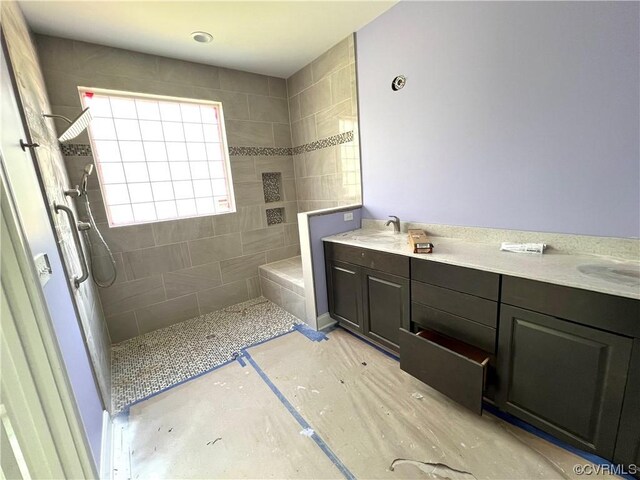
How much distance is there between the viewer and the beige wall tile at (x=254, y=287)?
10.5 ft

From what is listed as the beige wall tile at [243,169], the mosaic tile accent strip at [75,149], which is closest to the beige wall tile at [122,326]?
the mosaic tile accent strip at [75,149]

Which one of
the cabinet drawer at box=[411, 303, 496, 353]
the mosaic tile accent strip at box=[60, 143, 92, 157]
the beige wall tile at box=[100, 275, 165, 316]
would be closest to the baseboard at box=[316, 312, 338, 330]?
the cabinet drawer at box=[411, 303, 496, 353]

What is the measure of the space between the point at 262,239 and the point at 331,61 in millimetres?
1989

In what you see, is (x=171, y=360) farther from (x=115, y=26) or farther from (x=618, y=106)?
(x=618, y=106)

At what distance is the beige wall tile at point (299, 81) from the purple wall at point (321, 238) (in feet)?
5.04

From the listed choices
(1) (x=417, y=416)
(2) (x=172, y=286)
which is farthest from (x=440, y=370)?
(2) (x=172, y=286)

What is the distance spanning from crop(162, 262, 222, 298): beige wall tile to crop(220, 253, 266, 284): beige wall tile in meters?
0.08

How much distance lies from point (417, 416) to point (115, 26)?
3.30 m

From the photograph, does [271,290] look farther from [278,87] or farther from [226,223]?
[278,87]

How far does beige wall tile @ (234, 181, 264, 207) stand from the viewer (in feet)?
9.82

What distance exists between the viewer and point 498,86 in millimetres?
1618

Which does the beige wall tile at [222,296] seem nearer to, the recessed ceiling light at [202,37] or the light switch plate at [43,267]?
the light switch plate at [43,267]

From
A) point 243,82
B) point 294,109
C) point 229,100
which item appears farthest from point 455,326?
point 243,82

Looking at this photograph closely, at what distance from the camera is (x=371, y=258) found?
77.0 inches
